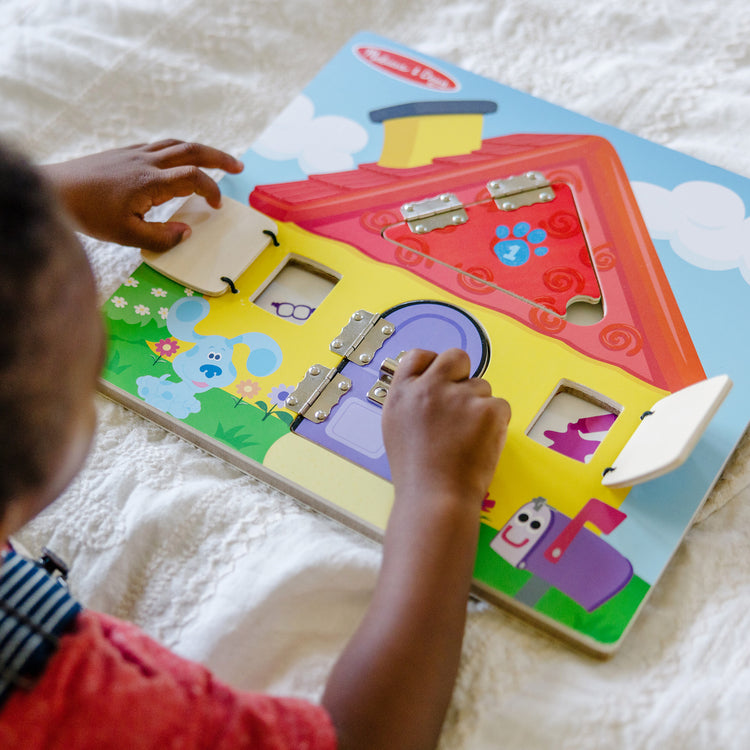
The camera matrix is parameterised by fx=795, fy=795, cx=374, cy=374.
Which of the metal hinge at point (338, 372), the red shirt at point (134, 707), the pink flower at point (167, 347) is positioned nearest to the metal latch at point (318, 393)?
the metal hinge at point (338, 372)

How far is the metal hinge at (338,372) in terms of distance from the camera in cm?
58

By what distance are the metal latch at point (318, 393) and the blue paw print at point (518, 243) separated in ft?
0.57

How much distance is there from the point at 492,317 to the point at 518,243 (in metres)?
0.08

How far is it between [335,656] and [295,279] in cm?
31

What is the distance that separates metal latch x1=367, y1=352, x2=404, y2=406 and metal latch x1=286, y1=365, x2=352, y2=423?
0.02 meters

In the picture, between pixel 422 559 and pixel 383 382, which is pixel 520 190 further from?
pixel 422 559

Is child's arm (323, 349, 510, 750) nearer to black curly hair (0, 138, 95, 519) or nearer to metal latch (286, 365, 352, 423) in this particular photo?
metal latch (286, 365, 352, 423)

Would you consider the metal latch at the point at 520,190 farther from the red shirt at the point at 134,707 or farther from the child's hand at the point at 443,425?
the red shirt at the point at 134,707

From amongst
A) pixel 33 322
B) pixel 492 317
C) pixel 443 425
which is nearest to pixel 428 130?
pixel 492 317

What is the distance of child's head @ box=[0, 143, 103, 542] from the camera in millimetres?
337

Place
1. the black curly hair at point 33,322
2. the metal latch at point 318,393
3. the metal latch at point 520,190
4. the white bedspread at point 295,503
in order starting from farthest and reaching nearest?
the metal latch at point 520,190 < the metal latch at point 318,393 < the white bedspread at point 295,503 < the black curly hair at point 33,322

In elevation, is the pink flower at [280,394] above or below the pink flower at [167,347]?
above

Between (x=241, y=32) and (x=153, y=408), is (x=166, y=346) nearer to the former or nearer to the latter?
(x=153, y=408)

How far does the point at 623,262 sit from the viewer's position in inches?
25.1
